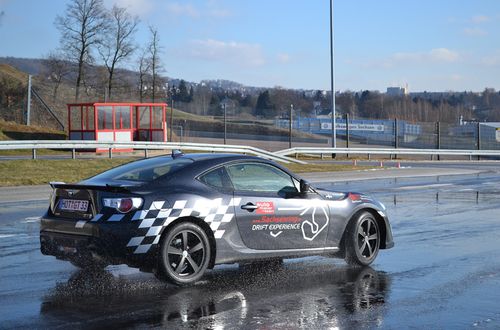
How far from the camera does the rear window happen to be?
824 centimetres

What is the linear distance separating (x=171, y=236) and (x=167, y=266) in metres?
0.30

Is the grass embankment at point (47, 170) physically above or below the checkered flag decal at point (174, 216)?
below

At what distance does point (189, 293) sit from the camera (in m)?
7.61

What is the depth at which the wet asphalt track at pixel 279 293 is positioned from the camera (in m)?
6.54

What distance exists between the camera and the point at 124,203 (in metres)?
7.59

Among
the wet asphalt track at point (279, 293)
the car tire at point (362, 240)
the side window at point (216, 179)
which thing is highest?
the side window at point (216, 179)

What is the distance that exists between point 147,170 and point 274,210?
4.87 feet

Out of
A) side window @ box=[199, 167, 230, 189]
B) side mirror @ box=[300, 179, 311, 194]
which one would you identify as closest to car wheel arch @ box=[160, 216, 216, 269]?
side window @ box=[199, 167, 230, 189]

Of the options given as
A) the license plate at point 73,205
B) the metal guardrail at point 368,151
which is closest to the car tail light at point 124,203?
the license plate at point 73,205

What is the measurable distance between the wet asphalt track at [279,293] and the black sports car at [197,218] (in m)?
0.30

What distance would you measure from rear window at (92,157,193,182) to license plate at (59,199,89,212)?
53 cm

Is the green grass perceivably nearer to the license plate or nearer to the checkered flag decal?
the license plate

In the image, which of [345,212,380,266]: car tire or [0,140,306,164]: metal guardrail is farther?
[0,140,306,164]: metal guardrail

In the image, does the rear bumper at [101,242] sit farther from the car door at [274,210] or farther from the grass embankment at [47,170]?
the grass embankment at [47,170]
